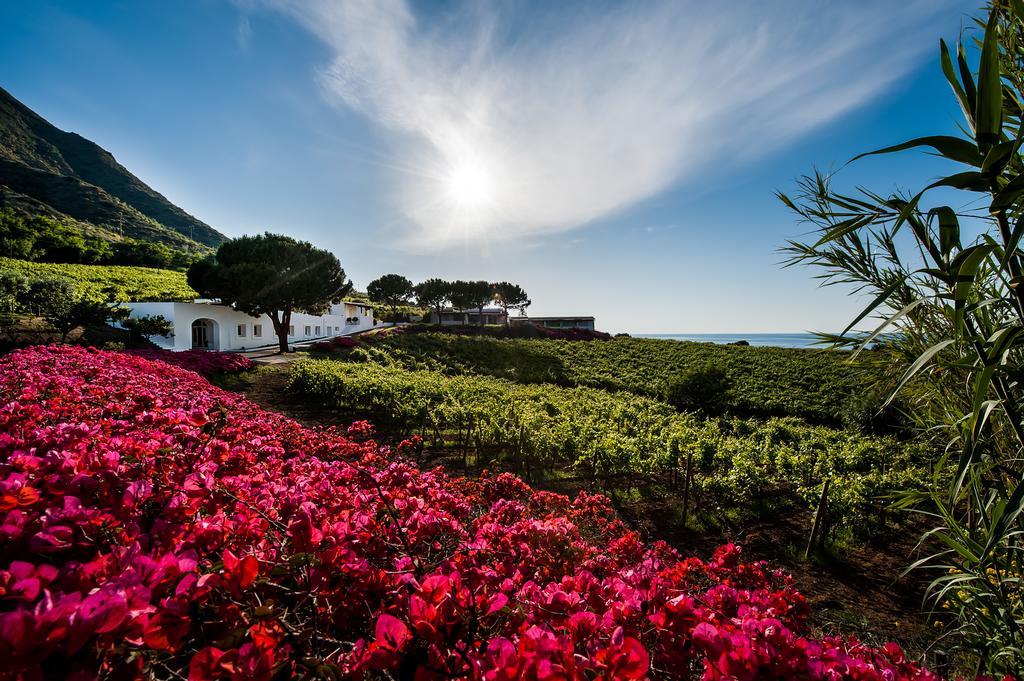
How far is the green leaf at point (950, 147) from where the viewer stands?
52.3 inches

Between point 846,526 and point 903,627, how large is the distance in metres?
2.00

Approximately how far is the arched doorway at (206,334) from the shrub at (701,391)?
28.3 meters

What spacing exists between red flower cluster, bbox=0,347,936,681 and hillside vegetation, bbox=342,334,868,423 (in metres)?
16.7

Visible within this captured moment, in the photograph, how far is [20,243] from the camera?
3775 cm

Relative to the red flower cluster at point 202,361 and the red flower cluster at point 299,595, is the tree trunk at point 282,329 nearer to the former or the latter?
the red flower cluster at point 202,361

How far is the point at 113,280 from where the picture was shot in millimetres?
35031

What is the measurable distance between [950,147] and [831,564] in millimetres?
5390

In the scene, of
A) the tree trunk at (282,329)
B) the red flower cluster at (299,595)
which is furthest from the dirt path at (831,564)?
the tree trunk at (282,329)

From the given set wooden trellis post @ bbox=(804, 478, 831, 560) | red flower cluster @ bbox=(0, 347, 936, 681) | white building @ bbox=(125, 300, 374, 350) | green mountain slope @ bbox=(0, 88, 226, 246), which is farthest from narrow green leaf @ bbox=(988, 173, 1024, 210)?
green mountain slope @ bbox=(0, 88, 226, 246)

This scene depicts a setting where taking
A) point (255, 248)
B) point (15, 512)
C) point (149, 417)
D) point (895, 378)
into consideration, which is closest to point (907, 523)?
point (895, 378)

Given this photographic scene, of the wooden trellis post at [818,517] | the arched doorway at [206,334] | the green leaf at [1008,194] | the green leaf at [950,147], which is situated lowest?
the wooden trellis post at [818,517]

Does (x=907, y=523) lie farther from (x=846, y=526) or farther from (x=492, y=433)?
(x=492, y=433)

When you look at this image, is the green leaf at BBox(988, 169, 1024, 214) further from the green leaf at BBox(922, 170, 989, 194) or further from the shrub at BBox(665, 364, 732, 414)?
the shrub at BBox(665, 364, 732, 414)

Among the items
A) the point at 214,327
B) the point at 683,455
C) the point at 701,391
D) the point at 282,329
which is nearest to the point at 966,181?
the point at 683,455
